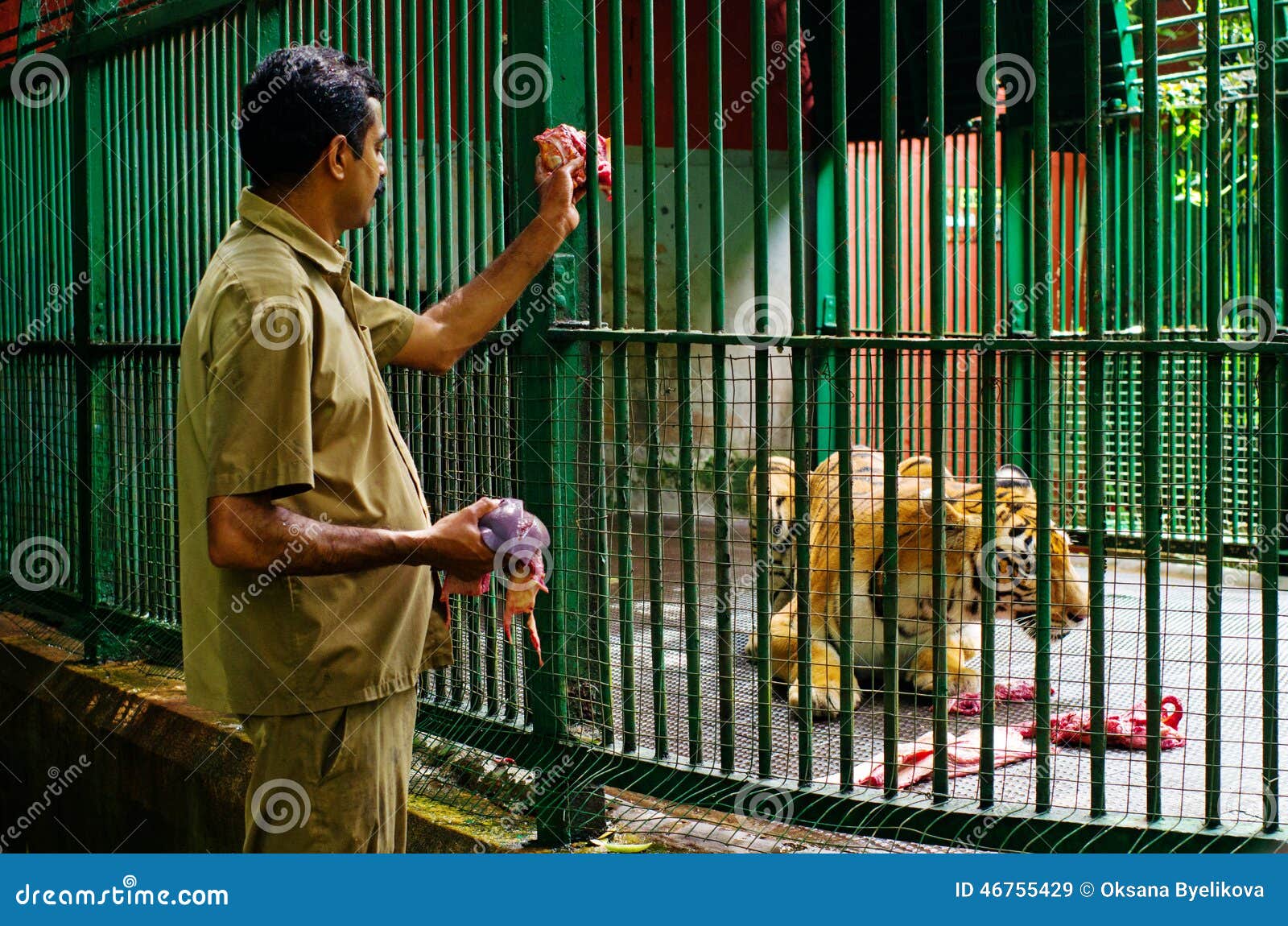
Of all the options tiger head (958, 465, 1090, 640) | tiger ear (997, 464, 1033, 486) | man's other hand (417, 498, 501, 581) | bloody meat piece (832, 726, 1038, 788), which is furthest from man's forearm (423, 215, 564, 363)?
tiger head (958, 465, 1090, 640)

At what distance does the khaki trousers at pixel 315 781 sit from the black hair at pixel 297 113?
117 centimetres

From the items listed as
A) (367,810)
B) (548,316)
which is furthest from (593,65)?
(367,810)

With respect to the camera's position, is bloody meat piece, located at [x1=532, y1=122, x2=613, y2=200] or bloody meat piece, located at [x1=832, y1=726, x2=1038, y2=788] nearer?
bloody meat piece, located at [x1=532, y1=122, x2=613, y2=200]

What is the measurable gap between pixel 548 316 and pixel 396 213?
0.97m

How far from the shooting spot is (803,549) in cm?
370

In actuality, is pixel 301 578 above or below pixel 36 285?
below

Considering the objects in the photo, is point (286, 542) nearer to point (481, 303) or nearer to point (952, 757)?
point (481, 303)

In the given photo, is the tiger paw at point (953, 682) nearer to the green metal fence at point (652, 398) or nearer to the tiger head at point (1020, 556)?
the green metal fence at point (652, 398)

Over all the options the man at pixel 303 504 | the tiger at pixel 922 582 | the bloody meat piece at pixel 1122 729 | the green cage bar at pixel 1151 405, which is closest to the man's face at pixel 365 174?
the man at pixel 303 504

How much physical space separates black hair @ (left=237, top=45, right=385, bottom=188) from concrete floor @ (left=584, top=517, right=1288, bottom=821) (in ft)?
4.93

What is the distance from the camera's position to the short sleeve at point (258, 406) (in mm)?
2684

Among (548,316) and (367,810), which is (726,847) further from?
(548,316)

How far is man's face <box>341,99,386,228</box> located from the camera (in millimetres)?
3004

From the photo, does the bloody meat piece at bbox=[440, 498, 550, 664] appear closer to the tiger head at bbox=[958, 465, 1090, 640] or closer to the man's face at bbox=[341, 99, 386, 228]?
the man's face at bbox=[341, 99, 386, 228]
